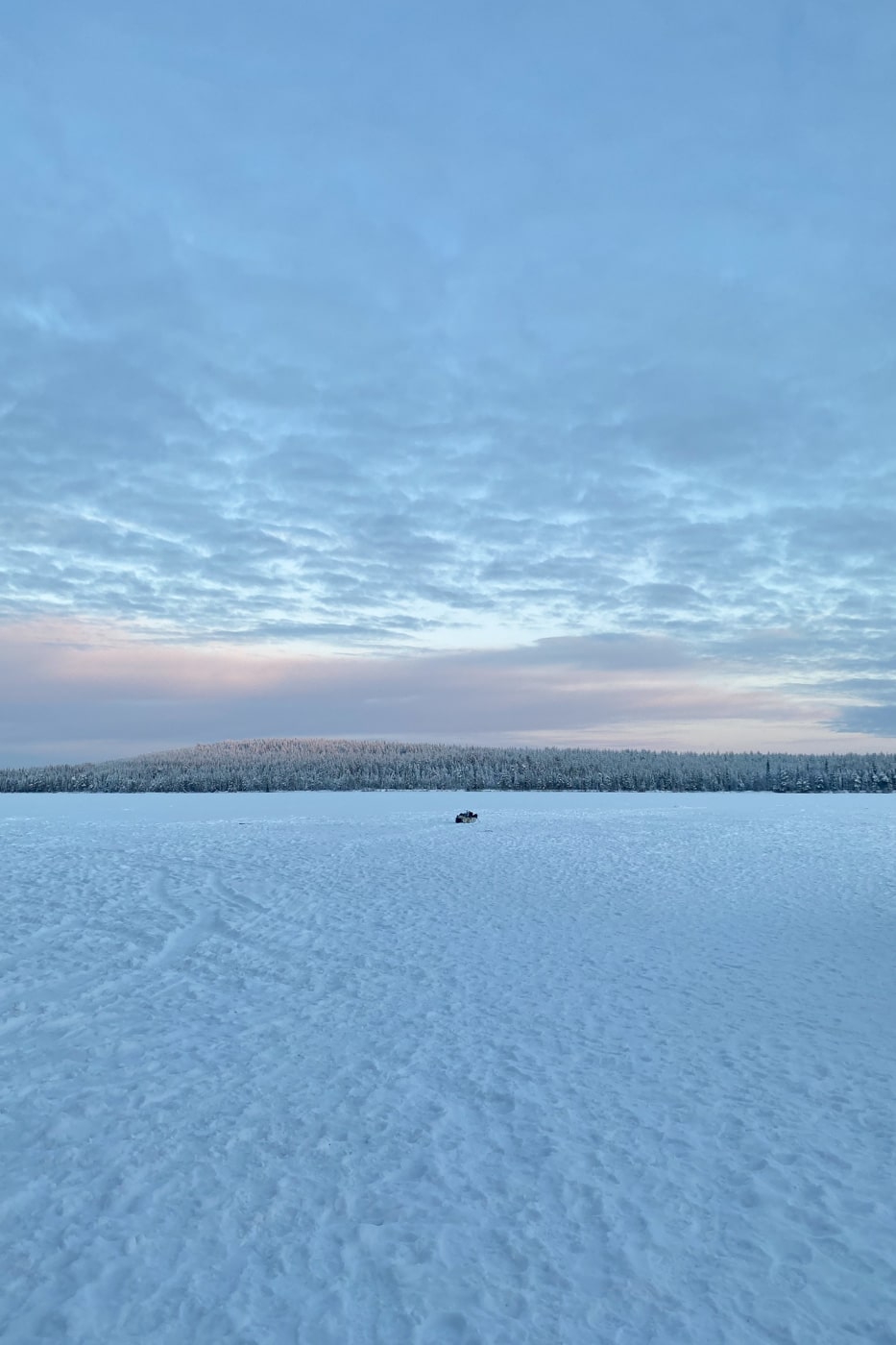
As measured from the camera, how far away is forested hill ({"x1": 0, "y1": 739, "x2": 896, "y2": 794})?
10975 cm

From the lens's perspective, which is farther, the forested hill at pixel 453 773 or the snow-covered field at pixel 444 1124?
the forested hill at pixel 453 773

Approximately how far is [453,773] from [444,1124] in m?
115

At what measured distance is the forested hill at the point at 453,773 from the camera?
109750 millimetres

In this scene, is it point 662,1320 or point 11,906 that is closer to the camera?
point 662,1320

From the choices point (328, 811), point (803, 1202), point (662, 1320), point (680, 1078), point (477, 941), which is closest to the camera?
point (662, 1320)

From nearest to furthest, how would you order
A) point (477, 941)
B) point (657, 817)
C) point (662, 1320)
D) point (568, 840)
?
point (662, 1320) < point (477, 941) < point (568, 840) < point (657, 817)

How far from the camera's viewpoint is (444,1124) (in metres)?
8.09

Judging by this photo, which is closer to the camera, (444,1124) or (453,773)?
(444,1124)

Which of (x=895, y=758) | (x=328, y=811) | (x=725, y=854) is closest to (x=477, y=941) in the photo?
(x=725, y=854)

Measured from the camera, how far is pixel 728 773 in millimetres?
114688

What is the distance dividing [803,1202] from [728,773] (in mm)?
114634

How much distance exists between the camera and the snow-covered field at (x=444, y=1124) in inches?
217

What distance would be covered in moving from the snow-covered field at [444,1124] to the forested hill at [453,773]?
93.2 m

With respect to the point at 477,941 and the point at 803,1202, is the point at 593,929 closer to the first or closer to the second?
the point at 477,941
